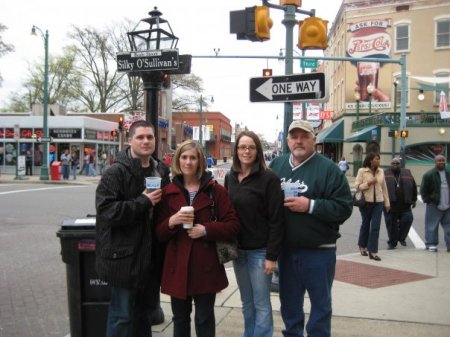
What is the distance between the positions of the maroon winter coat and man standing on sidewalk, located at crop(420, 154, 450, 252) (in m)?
6.47

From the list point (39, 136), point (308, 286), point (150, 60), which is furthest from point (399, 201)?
point (39, 136)

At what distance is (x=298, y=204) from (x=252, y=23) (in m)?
3.84

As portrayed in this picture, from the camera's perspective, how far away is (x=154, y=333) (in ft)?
14.5

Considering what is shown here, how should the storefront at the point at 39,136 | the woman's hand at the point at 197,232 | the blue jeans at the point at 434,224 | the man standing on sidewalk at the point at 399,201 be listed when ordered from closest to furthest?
1. the woman's hand at the point at 197,232
2. the blue jeans at the point at 434,224
3. the man standing on sidewalk at the point at 399,201
4. the storefront at the point at 39,136

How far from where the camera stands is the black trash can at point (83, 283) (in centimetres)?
374

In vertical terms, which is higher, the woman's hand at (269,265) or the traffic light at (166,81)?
the traffic light at (166,81)

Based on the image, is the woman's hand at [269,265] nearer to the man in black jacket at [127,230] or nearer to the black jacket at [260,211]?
the black jacket at [260,211]

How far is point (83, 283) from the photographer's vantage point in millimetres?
3797

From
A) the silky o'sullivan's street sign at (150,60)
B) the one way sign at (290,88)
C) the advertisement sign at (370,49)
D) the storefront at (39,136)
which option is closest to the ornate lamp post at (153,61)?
the silky o'sullivan's street sign at (150,60)

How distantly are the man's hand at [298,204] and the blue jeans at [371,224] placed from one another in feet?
15.3

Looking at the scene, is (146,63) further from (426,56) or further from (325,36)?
(426,56)

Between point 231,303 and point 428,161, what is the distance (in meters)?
24.3

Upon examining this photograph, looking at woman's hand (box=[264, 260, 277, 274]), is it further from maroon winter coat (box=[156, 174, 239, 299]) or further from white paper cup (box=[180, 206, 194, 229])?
white paper cup (box=[180, 206, 194, 229])

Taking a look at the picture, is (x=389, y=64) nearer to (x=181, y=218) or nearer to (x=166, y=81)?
(x=166, y=81)
